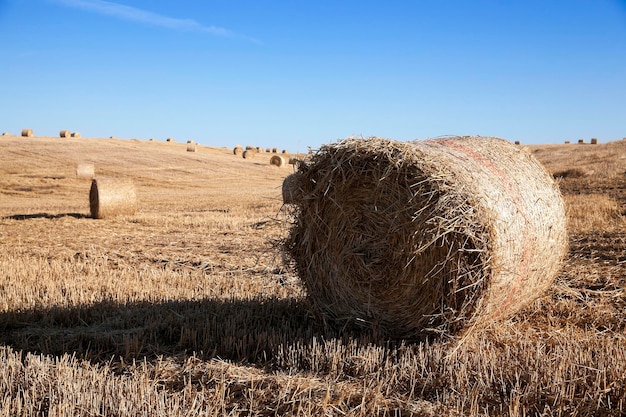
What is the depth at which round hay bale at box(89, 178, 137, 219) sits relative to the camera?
46.1ft

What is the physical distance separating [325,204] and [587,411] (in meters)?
2.73

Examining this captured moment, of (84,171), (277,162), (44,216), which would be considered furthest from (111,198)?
(277,162)

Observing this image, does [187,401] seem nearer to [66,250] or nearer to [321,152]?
[321,152]

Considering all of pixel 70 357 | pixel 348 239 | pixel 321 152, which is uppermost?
pixel 321 152

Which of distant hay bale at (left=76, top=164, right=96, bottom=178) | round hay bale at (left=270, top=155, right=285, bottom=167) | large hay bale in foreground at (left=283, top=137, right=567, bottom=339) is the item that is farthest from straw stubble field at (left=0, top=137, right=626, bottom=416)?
round hay bale at (left=270, top=155, right=285, bottom=167)

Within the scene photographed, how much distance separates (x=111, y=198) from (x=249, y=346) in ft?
34.8

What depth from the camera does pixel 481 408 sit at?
3.56 m

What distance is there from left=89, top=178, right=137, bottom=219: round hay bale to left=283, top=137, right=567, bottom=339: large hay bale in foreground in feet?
31.4

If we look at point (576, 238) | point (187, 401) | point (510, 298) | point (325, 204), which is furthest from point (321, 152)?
point (576, 238)

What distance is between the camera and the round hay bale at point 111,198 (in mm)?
14047

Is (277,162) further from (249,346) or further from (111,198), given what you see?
(249,346)

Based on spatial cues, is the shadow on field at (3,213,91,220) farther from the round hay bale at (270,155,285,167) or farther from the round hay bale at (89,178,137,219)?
the round hay bale at (270,155,285,167)

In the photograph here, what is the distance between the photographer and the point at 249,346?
15.4 feet

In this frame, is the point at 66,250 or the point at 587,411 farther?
the point at 66,250
